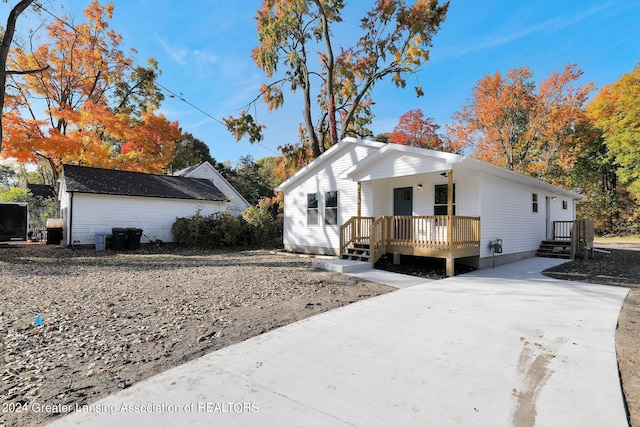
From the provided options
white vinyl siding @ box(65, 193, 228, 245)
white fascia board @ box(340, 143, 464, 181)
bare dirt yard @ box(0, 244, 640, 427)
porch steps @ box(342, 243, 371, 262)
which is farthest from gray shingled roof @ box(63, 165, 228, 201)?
porch steps @ box(342, 243, 371, 262)

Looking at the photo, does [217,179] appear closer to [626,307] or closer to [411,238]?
[411,238]

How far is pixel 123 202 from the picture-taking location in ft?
52.3

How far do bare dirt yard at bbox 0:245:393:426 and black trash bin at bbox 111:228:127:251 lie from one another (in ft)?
18.0

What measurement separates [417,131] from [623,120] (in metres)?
13.6

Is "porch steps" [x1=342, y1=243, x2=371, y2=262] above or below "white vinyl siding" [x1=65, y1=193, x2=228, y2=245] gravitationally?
below

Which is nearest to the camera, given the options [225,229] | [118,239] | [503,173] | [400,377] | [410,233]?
[400,377]

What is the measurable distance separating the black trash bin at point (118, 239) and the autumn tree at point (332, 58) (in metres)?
8.29

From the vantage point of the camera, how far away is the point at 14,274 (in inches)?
319

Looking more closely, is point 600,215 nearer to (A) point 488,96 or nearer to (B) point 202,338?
(A) point 488,96

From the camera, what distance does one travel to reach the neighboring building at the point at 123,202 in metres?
14.7

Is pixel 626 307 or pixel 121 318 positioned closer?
pixel 121 318

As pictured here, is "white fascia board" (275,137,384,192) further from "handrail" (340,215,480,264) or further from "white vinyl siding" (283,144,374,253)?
"handrail" (340,215,480,264)

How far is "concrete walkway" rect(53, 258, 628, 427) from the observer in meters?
2.30

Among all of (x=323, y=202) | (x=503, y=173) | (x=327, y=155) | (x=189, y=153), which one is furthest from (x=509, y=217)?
(x=189, y=153)
